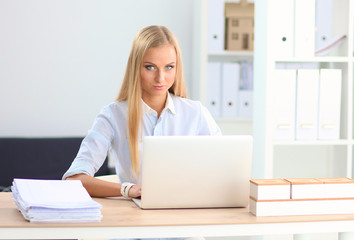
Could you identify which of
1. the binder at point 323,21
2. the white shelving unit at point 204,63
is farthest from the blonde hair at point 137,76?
the binder at point 323,21

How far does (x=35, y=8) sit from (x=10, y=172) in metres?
1.20

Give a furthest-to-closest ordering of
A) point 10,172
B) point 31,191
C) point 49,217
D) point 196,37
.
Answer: point 196,37
point 10,172
point 31,191
point 49,217

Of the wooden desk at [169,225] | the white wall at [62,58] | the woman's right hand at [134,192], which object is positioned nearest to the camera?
the wooden desk at [169,225]

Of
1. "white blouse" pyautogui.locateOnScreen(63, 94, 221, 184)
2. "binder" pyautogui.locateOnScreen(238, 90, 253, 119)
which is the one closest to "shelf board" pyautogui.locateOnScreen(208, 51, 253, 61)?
"binder" pyautogui.locateOnScreen(238, 90, 253, 119)

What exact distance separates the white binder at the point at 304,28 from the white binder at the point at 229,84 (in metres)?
1.11

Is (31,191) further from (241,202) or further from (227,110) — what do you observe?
(227,110)

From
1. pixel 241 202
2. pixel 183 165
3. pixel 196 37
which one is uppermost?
pixel 196 37

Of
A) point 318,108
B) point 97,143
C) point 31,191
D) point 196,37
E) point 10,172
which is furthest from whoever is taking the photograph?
point 196,37

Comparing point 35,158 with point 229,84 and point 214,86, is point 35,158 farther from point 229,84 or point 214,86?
point 229,84

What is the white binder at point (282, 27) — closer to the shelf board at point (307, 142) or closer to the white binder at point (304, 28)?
the white binder at point (304, 28)

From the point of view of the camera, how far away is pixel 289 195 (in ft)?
5.43

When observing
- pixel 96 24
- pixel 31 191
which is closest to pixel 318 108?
pixel 31 191

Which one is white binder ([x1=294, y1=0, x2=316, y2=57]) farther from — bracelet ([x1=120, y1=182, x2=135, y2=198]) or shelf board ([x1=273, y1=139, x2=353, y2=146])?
bracelet ([x1=120, y1=182, x2=135, y2=198])

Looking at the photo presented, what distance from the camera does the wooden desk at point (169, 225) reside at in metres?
1.46
